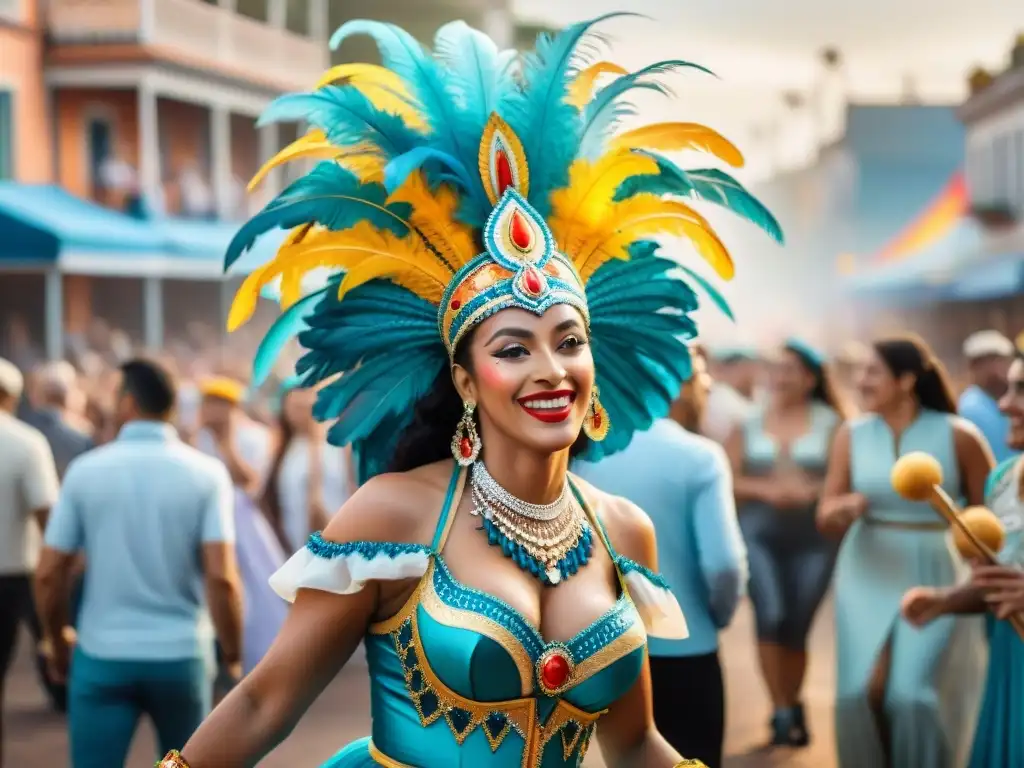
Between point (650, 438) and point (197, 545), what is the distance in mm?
1516

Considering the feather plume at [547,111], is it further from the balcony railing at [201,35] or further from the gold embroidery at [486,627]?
the balcony railing at [201,35]

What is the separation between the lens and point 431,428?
9.97 feet

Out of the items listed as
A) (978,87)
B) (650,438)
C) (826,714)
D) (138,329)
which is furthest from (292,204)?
(978,87)

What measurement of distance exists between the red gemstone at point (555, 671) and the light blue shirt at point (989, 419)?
183 inches

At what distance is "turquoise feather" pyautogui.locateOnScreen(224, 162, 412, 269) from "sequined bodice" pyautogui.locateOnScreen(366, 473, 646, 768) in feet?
2.08

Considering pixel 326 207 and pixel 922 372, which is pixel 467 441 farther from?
pixel 922 372

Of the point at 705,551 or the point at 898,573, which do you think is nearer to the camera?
the point at 705,551

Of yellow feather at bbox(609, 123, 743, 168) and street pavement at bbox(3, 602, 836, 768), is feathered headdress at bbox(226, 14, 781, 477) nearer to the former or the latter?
yellow feather at bbox(609, 123, 743, 168)

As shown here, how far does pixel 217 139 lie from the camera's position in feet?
76.2

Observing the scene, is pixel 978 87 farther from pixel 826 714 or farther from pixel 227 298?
pixel 826 714

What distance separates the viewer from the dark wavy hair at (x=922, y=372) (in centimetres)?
586

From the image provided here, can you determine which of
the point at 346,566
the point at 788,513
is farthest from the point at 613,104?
the point at 788,513

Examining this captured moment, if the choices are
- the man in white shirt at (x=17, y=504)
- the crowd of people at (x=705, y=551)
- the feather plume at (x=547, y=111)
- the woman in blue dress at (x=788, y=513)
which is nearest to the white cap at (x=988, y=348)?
the crowd of people at (x=705, y=551)

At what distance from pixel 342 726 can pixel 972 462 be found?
3.05m
